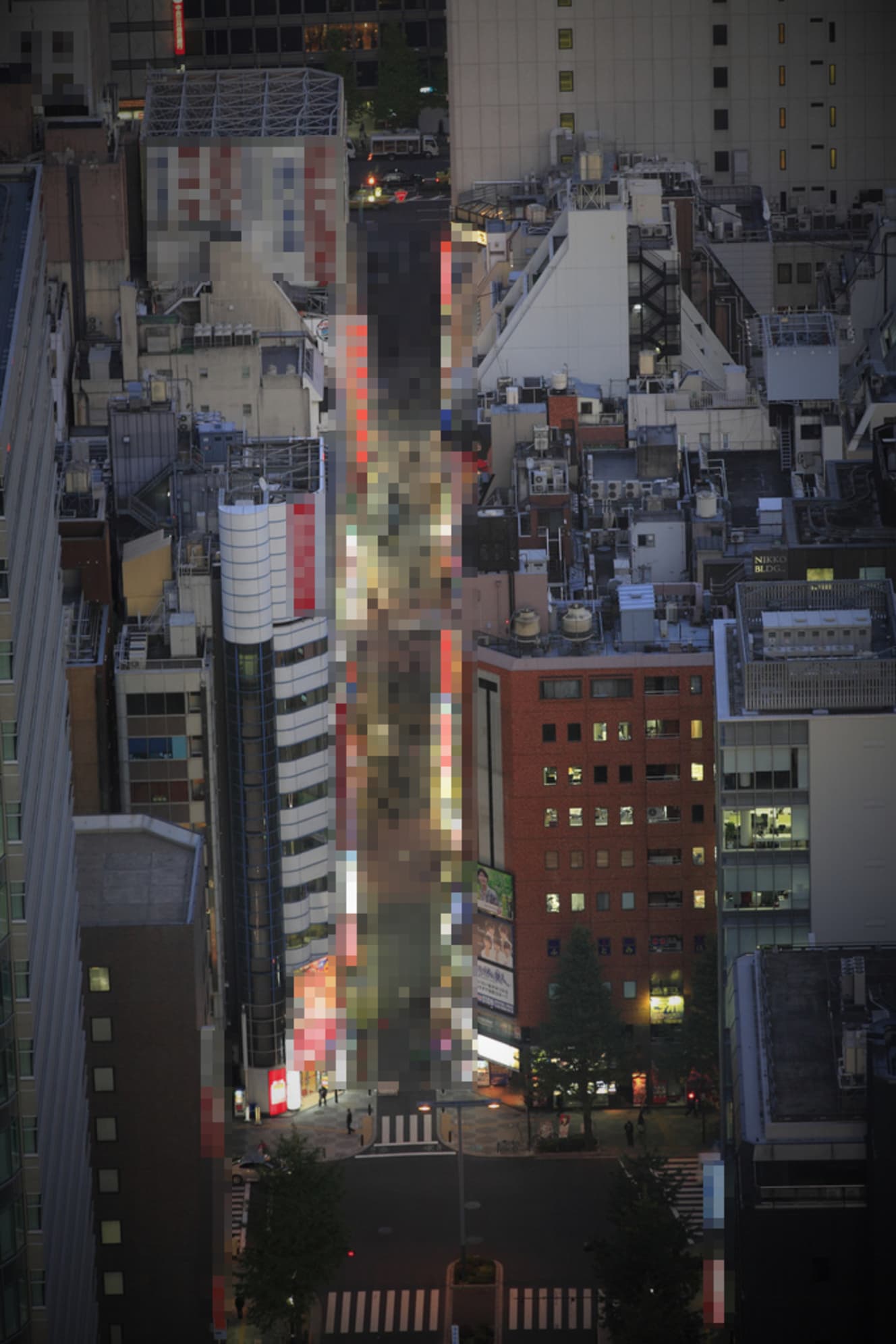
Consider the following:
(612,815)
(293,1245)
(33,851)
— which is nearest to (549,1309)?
(293,1245)

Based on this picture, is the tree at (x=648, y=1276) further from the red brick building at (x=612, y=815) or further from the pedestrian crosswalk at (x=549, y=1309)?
the red brick building at (x=612, y=815)

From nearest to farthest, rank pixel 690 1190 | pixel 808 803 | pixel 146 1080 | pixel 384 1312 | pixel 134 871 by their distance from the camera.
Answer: pixel 146 1080 < pixel 134 871 < pixel 808 803 < pixel 384 1312 < pixel 690 1190

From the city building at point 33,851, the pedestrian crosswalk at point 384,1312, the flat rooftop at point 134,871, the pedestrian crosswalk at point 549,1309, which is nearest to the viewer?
the city building at point 33,851

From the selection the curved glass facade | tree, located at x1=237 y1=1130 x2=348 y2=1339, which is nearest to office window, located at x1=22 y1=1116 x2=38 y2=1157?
tree, located at x1=237 y1=1130 x2=348 y2=1339

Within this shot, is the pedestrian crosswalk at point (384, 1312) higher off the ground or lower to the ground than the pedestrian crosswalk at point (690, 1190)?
lower

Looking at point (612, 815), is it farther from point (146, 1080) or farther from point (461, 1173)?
point (146, 1080)

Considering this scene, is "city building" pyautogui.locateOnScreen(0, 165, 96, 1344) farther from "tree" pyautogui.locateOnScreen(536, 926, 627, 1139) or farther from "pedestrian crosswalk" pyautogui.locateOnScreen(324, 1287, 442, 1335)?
"tree" pyautogui.locateOnScreen(536, 926, 627, 1139)

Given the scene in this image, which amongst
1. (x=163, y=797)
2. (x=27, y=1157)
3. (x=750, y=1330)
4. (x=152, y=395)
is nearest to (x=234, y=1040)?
(x=163, y=797)

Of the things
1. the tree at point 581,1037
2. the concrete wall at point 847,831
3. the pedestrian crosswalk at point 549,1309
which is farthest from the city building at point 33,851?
the tree at point 581,1037
